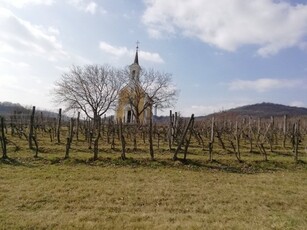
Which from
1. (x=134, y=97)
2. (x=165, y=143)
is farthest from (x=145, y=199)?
(x=134, y=97)

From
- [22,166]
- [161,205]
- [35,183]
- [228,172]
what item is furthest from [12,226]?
[228,172]

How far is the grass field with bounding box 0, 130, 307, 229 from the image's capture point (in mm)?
7781

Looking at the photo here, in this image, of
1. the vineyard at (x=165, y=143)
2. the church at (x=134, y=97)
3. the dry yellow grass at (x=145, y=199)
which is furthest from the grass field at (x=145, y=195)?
the church at (x=134, y=97)

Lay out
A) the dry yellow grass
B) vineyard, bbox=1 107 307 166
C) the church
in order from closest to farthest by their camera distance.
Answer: the dry yellow grass → vineyard, bbox=1 107 307 166 → the church

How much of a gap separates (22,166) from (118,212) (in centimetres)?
834

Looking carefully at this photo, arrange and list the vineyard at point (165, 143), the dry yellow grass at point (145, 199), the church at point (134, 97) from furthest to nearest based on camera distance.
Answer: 1. the church at point (134, 97)
2. the vineyard at point (165, 143)
3. the dry yellow grass at point (145, 199)

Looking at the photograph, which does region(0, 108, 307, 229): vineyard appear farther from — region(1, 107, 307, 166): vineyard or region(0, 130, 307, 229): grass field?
region(1, 107, 307, 166): vineyard

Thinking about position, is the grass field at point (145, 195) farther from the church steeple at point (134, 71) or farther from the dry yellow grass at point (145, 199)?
the church steeple at point (134, 71)

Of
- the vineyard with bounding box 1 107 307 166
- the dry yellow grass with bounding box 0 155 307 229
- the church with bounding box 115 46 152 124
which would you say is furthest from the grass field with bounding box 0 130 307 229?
the church with bounding box 115 46 152 124

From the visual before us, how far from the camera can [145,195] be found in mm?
10375

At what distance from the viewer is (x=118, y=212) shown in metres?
8.48

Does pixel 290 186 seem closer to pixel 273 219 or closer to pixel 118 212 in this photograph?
pixel 273 219

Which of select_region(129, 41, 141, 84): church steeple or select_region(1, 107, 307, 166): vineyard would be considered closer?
select_region(1, 107, 307, 166): vineyard

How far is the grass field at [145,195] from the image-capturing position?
7781 mm
